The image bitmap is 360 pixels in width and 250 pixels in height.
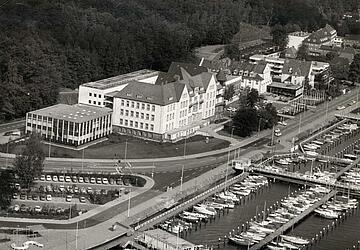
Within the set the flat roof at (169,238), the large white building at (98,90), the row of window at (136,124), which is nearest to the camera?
the flat roof at (169,238)

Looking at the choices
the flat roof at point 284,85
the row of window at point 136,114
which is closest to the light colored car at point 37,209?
the row of window at point 136,114

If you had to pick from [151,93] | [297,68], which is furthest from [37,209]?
[297,68]

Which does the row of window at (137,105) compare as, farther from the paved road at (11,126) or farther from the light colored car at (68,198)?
the light colored car at (68,198)

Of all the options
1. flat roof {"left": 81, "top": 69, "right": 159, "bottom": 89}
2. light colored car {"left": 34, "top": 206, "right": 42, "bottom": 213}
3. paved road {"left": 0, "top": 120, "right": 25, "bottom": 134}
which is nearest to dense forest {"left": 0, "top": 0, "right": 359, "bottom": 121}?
paved road {"left": 0, "top": 120, "right": 25, "bottom": 134}

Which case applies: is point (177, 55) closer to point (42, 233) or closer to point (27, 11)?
point (27, 11)

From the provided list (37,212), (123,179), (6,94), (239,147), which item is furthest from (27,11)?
(37,212)

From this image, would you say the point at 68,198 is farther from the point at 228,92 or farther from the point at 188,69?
the point at 228,92
